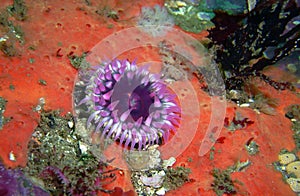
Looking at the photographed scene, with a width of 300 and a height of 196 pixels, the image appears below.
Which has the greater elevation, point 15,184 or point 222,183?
point 15,184

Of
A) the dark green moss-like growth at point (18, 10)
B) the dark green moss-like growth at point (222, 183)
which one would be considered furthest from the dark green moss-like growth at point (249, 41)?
the dark green moss-like growth at point (18, 10)

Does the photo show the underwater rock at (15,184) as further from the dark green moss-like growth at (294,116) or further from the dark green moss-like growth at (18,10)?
the dark green moss-like growth at (294,116)

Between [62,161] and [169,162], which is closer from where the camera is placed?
[62,161]

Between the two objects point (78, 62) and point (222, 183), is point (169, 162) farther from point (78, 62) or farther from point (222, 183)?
point (78, 62)

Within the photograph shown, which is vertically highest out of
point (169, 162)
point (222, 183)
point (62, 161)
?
point (62, 161)

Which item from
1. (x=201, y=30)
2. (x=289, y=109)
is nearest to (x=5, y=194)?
(x=289, y=109)

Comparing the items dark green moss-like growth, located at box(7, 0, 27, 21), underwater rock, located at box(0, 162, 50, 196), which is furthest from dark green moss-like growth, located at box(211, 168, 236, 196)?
dark green moss-like growth, located at box(7, 0, 27, 21)

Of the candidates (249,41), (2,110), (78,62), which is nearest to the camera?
(2,110)

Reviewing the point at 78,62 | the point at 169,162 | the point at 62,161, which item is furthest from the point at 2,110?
the point at 169,162
